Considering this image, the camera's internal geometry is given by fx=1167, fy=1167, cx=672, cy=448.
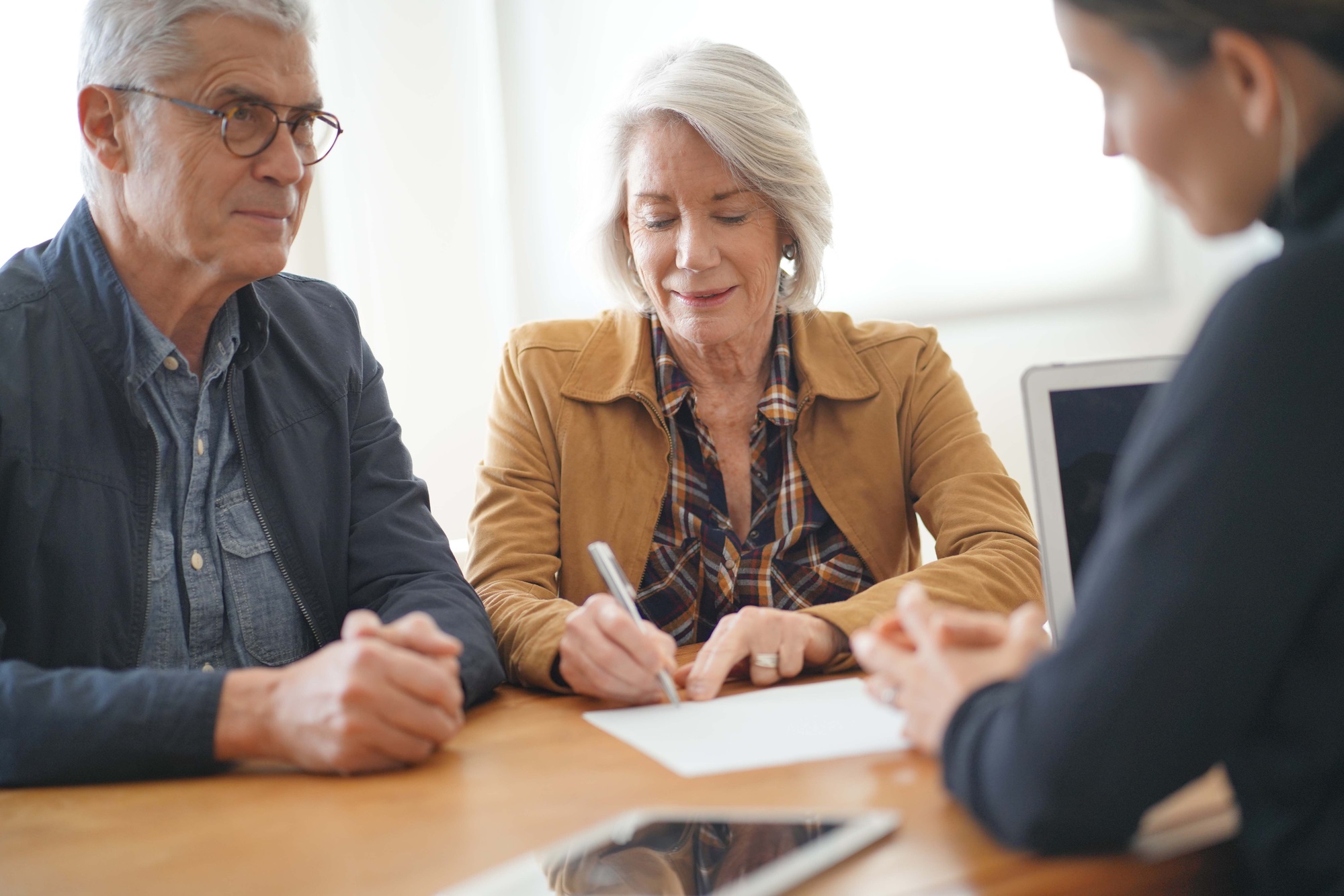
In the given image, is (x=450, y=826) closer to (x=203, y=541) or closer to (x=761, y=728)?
(x=761, y=728)

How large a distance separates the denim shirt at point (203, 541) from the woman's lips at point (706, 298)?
2.30 feet

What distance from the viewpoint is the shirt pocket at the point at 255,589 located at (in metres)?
1.46

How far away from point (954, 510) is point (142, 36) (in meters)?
1.24

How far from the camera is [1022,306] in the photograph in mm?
3137

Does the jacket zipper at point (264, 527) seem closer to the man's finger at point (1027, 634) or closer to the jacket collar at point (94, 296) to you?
the jacket collar at point (94, 296)

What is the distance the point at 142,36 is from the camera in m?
1.41

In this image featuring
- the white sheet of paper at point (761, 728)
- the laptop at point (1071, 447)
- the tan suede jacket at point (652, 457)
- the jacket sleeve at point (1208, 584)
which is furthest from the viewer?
the tan suede jacket at point (652, 457)

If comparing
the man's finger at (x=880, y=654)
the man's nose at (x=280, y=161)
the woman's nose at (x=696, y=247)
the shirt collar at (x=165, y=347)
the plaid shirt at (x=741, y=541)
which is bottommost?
the plaid shirt at (x=741, y=541)

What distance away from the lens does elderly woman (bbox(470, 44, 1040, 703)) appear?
180 centimetres

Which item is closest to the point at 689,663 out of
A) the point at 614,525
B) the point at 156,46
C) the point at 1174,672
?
the point at 614,525

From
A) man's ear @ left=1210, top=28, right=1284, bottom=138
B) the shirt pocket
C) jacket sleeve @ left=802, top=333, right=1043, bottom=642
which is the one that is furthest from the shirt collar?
man's ear @ left=1210, top=28, right=1284, bottom=138

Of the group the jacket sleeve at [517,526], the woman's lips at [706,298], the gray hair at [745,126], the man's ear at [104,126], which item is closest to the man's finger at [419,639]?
the jacket sleeve at [517,526]

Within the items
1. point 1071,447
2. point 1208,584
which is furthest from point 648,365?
point 1208,584

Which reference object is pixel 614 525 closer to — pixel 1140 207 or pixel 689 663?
pixel 689 663
